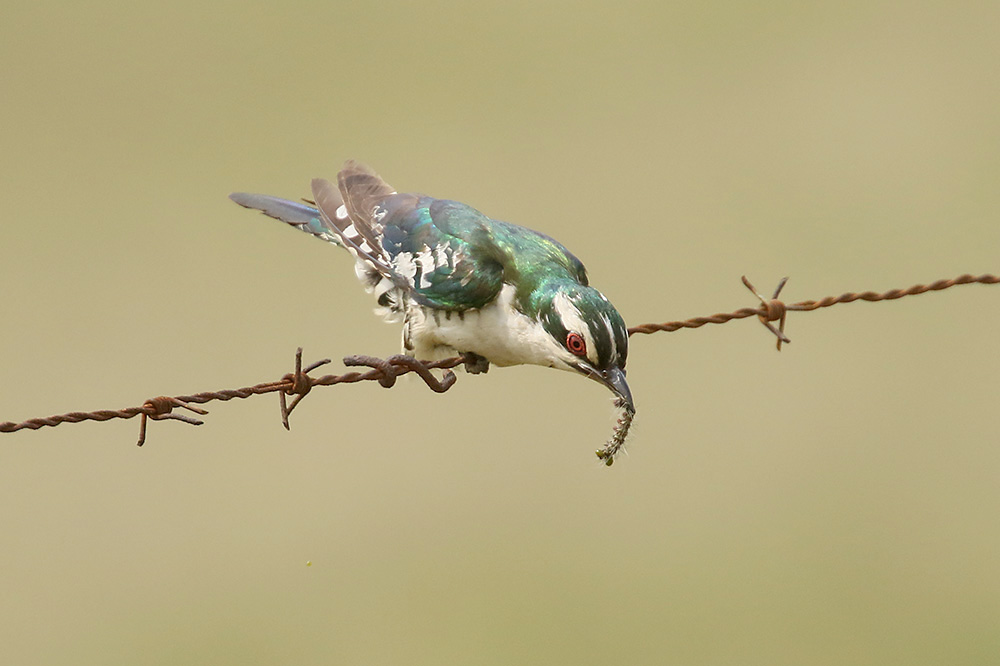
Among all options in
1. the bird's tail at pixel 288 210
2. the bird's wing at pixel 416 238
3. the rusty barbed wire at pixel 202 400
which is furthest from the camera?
the bird's tail at pixel 288 210

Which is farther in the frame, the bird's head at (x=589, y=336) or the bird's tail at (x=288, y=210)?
the bird's tail at (x=288, y=210)

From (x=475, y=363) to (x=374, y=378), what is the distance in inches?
47.4

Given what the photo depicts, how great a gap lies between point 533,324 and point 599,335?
19.8 inches

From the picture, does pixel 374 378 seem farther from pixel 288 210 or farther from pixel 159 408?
pixel 288 210

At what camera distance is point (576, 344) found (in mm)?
4676

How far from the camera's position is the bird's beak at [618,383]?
4.50m

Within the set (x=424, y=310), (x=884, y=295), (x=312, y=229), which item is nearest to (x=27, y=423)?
(x=424, y=310)

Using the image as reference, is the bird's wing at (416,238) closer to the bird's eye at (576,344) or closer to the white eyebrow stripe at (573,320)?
the white eyebrow stripe at (573,320)

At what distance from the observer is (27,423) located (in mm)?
3971

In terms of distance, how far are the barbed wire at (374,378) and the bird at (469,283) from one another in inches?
11.3

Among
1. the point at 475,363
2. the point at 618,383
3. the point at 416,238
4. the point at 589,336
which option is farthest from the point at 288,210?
the point at 618,383

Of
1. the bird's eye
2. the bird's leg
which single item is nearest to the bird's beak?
the bird's eye

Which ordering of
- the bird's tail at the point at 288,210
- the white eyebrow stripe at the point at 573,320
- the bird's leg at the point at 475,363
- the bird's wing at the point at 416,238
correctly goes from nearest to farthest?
the white eyebrow stripe at the point at 573,320 → the bird's wing at the point at 416,238 → the bird's leg at the point at 475,363 → the bird's tail at the point at 288,210

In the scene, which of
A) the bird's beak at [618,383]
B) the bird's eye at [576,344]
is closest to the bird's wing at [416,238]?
the bird's eye at [576,344]
